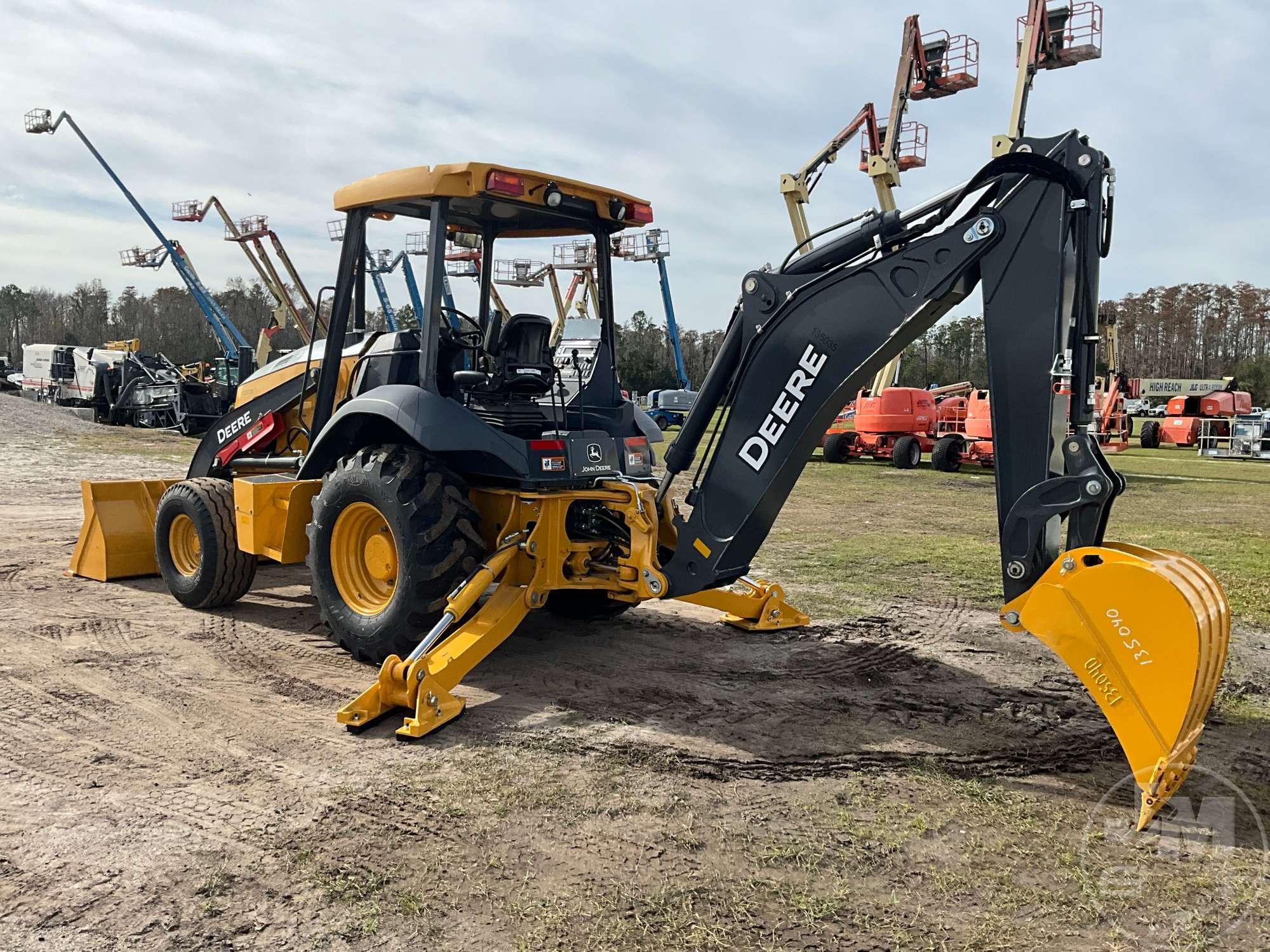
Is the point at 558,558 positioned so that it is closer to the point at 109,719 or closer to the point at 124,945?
the point at 109,719

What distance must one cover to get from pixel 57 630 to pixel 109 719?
183 cm

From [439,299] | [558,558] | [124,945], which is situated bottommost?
[124,945]

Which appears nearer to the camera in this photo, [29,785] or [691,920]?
[691,920]

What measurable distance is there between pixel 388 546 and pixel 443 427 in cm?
81

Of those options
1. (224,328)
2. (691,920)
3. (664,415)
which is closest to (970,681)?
(691,920)

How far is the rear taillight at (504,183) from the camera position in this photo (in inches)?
193

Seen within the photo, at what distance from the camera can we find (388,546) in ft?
17.1

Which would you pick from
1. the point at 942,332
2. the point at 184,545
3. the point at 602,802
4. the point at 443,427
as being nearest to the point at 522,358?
the point at 443,427

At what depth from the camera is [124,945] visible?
262cm

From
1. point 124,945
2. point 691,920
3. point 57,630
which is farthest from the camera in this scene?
point 57,630

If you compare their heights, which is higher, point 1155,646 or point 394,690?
point 1155,646

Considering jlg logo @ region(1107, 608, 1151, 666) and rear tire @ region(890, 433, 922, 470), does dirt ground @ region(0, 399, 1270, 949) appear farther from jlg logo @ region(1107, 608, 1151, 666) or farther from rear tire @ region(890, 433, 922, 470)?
rear tire @ region(890, 433, 922, 470)

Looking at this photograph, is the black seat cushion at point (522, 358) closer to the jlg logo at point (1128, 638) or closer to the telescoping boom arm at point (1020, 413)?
the telescoping boom arm at point (1020, 413)

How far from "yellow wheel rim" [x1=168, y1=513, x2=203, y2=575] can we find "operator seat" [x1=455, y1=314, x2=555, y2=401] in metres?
2.72
